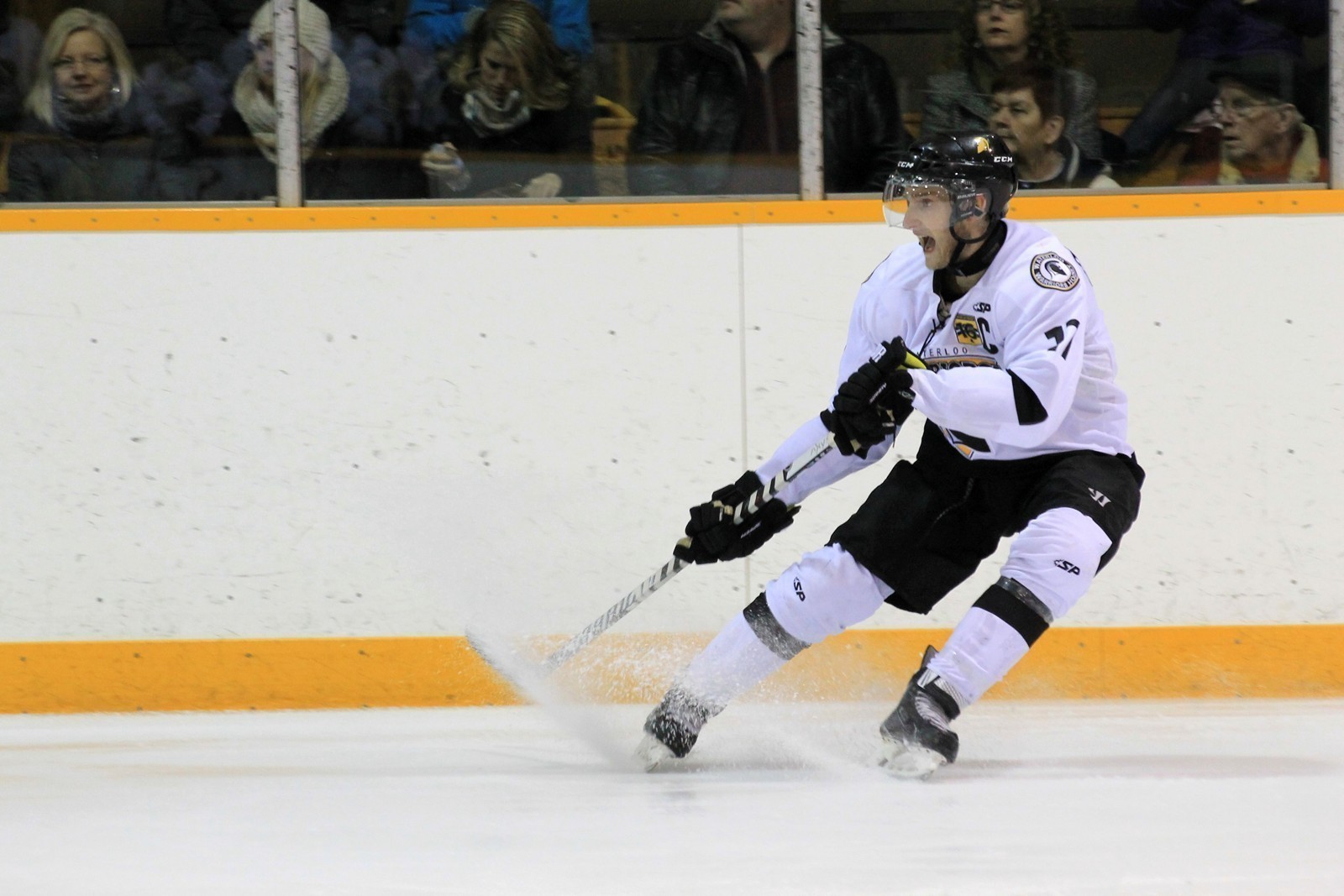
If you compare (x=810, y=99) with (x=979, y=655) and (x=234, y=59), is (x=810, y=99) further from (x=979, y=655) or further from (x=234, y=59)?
(x=979, y=655)

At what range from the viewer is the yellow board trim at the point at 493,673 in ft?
11.8

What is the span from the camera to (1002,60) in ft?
12.3

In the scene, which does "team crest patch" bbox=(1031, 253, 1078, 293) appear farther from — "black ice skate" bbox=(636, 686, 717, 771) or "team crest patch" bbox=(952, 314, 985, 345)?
"black ice skate" bbox=(636, 686, 717, 771)

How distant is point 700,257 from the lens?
361 cm

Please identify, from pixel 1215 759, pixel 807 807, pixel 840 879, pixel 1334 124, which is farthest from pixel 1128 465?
pixel 1334 124

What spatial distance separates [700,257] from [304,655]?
4.41 ft

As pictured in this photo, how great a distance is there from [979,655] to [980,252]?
0.71 meters

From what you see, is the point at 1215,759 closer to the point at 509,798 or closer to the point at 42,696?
the point at 509,798

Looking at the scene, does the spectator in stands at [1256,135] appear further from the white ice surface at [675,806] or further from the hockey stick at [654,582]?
the hockey stick at [654,582]

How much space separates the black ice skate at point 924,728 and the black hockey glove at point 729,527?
1.31 ft

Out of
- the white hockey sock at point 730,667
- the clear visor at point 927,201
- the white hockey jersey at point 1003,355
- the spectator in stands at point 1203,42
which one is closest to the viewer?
the white hockey jersey at point 1003,355

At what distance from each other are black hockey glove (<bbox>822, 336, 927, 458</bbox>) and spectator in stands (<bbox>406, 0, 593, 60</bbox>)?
5.04 ft

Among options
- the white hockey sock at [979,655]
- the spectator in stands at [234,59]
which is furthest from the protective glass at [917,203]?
the spectator in stands at [234,59]

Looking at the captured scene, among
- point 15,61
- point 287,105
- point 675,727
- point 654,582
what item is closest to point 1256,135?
point 654,582
